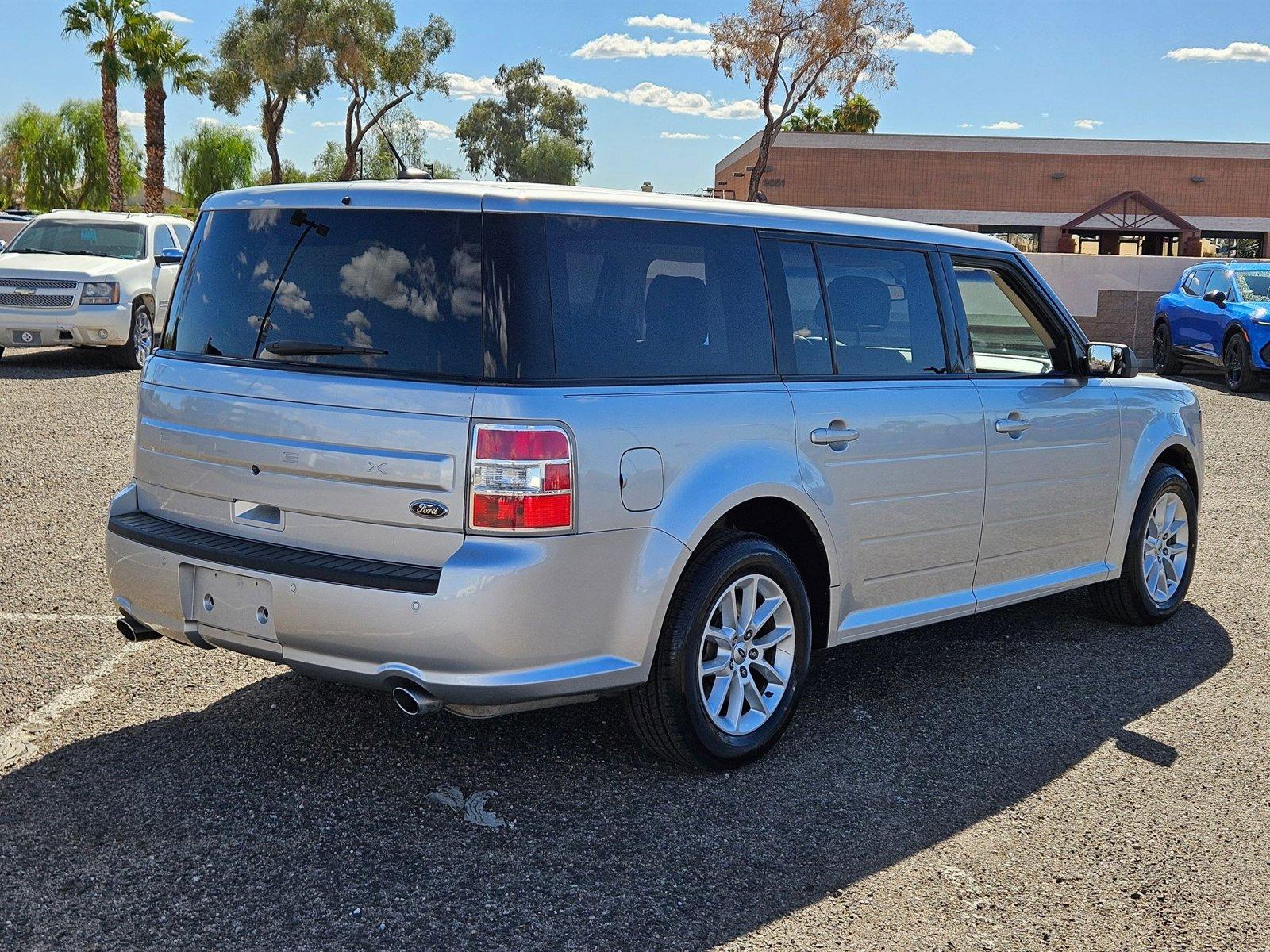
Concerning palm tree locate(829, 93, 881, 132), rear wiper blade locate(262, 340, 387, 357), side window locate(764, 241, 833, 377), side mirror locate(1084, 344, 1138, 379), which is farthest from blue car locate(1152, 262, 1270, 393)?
palm tree locate(829, 93, 881, 132)

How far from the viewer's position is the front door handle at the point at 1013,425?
17.7ft

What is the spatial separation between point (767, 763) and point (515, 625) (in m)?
1.28

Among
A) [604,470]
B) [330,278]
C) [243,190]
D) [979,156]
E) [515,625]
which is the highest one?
[979,156]

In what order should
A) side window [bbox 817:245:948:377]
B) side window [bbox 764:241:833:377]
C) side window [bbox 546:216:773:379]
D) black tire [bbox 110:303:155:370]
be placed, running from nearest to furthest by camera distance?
side window [bbox 546:216:773:379]
side window [bbox 764:241:833:377]
side window [bbox 817:245:948:377]
black tire [bbox 110:303:155:370]

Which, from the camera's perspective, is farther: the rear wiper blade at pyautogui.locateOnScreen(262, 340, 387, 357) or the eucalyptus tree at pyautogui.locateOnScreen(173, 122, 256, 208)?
the eucalyptus tree at pyautogui.locateOnScreen(173, 122, 256, 208)

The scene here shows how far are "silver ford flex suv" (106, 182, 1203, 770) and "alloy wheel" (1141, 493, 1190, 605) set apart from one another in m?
1.63

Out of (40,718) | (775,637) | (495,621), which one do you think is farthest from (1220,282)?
(40,718)

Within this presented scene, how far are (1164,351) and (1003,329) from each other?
1702cm

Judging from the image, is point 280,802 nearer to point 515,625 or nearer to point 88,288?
point 515,625

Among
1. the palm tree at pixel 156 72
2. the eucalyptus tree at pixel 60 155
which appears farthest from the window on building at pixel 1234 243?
the eucalyptus tree at pixel 60 155

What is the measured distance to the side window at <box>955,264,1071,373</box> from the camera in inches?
218

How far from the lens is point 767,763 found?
4621 millimetres

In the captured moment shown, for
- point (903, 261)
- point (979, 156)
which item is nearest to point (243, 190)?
point (903, 261)

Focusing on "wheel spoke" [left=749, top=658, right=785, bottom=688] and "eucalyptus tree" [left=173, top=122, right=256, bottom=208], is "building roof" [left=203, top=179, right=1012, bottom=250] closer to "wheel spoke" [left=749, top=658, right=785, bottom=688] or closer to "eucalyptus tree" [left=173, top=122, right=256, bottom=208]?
"wheel spoke" [left=749, top=658, right=785, bottom=688]
